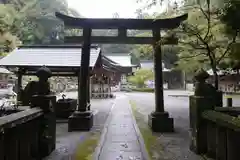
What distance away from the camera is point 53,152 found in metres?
4.99

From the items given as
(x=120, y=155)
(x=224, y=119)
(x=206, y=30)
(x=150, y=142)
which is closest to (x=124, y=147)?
(x=120, y=155)

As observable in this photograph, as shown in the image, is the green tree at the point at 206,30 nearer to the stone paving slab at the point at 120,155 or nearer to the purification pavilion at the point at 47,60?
the stone paving slab at the point at 120,155

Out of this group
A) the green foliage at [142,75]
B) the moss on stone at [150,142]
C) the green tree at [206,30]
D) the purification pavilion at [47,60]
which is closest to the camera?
the moss on stone at [150,142]

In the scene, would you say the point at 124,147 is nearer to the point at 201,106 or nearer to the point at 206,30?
the point at 201,106

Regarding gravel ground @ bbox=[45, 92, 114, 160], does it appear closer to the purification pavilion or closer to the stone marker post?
the stone marker post

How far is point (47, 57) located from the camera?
10.6 meters

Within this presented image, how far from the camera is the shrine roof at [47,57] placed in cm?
958

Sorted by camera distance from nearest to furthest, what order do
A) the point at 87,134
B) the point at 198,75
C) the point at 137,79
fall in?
the point at 198,75, the point at 87,134, the point at 137,79

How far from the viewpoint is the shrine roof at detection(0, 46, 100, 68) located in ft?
31.4

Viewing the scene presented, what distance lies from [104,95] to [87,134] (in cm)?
1507

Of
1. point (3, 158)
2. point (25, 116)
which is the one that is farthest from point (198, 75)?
point (3, 158)

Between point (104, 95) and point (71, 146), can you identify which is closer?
point (71, 146)

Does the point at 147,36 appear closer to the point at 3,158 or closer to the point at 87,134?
the point at 87,134

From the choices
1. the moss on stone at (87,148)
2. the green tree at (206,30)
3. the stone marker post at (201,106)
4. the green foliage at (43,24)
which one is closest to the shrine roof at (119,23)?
the green tree at (206,30)
